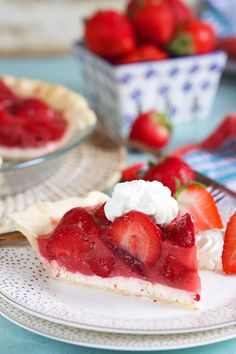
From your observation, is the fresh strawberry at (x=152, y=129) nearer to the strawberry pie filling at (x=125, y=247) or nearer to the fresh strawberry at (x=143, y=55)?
the fresh strawberry at (x=143, y=55)

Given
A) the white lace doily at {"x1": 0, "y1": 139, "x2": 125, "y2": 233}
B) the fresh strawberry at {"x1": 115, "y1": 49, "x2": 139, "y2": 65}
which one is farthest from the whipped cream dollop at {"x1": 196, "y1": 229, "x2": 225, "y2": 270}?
the fresh strawberry at {"x1": 115, "y1": 49, "x2": 139, "y2": 65}

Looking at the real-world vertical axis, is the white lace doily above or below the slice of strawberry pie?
below

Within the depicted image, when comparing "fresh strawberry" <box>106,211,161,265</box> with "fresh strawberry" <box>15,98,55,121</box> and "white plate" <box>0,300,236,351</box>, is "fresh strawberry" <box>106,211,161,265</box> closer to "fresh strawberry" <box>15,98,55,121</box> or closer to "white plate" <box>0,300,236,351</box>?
"white plate" <box>0,300,236,351</box>

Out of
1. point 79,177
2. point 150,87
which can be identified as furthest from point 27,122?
point 150,87

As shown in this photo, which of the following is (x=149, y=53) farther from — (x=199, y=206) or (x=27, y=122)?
(x=199, y=206)

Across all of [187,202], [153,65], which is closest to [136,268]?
[187,202]

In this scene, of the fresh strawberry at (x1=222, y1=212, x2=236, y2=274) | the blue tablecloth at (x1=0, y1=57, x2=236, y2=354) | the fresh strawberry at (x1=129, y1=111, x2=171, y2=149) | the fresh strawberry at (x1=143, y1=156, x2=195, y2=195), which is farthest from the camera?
the fresh strawberry at (x1=129, y1=111, x2=171, y2=149)

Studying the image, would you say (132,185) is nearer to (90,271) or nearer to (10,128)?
(90,271)
